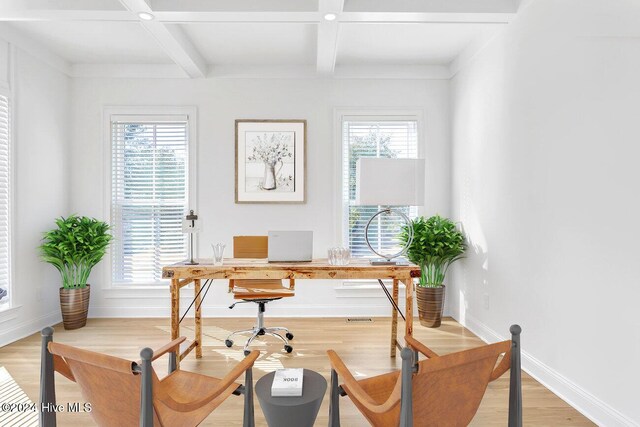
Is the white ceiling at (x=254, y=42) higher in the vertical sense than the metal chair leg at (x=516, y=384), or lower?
higher

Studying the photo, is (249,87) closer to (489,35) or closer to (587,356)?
(489,35)

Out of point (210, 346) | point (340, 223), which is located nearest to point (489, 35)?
point (340, 223)

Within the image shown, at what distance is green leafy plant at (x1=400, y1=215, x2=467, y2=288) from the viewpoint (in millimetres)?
3787

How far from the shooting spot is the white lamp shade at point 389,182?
9.21ft

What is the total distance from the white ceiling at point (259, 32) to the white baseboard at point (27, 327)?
Result: 9.11 ft

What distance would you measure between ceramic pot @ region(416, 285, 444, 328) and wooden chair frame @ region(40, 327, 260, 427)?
269cm

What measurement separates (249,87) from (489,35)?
259cm

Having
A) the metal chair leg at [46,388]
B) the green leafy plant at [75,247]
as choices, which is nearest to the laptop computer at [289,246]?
the metal chair leg at [46,388]

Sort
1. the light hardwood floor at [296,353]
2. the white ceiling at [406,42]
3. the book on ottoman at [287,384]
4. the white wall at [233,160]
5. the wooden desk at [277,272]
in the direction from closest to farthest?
the book on ottoman at [287,384]
the light hardwood floor at [296,353]
the wooden desk at [277,272]
the white ceiling at [406,42]
the white wall at [233,160]

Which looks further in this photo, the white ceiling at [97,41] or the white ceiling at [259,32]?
the white ceiling at [97,41]

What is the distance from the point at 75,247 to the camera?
12.1ft

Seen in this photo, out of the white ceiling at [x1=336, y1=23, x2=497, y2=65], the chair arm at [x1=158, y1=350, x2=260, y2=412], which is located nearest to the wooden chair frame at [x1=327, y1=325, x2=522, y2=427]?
the chair arm at [x1=158, y1=350, x2=260, y2=412]

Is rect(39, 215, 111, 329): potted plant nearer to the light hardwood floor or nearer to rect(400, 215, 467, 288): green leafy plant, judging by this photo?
the light hardwood floor

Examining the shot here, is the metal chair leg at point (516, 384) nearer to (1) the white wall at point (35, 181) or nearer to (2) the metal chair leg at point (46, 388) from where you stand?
(2) the metal chair leg at point (46, 388)
